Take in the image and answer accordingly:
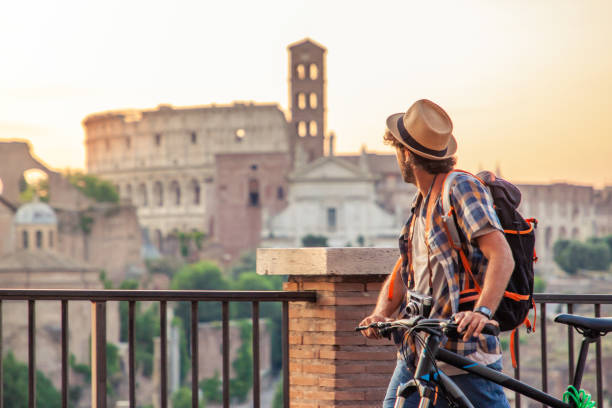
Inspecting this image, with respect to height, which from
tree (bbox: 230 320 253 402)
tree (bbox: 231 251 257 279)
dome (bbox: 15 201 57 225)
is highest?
dome (bbox: 15 201 57 225)

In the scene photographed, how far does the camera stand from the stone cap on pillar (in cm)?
429

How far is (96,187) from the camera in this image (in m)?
86.2

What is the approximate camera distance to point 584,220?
3767 inches

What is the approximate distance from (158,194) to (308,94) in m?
20.3

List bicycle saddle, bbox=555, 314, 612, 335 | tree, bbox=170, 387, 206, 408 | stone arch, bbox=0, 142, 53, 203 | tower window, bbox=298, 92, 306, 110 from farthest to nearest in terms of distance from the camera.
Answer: tower window, bbox=298, 92, 306, 110
stone arch, bbox=0, 142, 53, 203
tree, bbox=170, 387, 206, 408
bicycle saddle, bbox=555, 314, 612, 335

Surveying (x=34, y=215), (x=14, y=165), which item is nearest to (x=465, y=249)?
(x=34, y=215)

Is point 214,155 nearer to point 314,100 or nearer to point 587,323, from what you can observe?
point 314,100

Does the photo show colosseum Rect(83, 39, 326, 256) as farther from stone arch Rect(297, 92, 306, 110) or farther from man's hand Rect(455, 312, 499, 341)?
man's hand Rect(455, 312, 499, 341)

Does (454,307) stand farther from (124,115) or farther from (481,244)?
(124,115)

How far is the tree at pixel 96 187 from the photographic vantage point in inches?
3354

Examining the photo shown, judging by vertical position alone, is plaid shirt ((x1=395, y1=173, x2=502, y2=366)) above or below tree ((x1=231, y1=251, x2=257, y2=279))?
above

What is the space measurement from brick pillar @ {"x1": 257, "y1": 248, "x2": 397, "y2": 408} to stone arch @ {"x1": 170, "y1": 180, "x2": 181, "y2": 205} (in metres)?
86.2

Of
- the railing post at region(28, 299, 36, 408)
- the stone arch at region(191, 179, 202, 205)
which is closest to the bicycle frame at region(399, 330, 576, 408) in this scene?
the railing post at region(28, 299, 36, 408)

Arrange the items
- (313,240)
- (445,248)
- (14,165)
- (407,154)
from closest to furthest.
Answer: (445,248) → (407,154) → (313,240) → (14,165)
